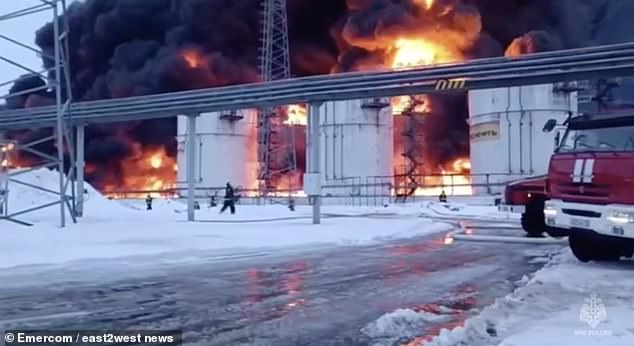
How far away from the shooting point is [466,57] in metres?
46.8

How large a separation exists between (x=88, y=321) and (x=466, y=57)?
141ft

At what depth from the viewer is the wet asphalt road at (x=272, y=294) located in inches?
254

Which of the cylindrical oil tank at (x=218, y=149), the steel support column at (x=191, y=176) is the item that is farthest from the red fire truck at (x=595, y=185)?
the cylindrical oil tank at (x=218, y=149)

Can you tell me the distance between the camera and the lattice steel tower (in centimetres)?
5075

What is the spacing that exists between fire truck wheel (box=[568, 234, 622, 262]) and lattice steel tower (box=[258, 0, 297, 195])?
125ft

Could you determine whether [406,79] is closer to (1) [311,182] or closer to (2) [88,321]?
(1) [311,182]

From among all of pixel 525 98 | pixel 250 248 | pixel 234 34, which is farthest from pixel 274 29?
pixel 250 248

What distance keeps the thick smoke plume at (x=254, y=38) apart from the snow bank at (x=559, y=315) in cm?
3477

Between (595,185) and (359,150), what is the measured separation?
1331 inches

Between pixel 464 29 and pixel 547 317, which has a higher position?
pixel 464 29

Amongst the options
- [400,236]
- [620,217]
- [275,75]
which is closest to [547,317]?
[620,217]

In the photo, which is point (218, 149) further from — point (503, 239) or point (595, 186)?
point (595, 186)

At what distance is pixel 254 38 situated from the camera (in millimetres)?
58625

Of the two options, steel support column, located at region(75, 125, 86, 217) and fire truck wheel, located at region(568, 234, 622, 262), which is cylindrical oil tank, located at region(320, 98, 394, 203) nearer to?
steel support column, located at region(75, 125, 86, 217)
